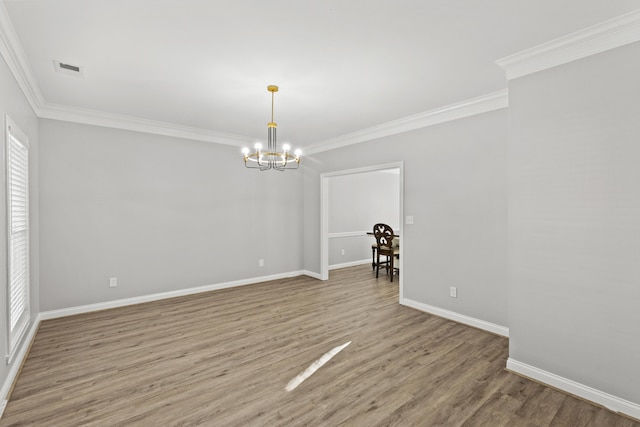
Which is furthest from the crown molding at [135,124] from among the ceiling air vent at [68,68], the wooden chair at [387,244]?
the wooden chair at [387,244]

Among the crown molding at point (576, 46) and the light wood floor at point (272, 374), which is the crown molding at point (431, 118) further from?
the light wood floor at point (272, 374)

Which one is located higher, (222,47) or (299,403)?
(222,47)

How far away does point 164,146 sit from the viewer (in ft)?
15.6

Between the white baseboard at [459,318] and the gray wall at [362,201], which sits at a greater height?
the gray wall at [362,201]

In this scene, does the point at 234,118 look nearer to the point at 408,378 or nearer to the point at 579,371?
the point at 408,378

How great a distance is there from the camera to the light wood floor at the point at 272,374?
2105mm

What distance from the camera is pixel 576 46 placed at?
2354mm

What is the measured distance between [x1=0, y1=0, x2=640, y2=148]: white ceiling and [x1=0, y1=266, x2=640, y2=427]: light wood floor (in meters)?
2.69

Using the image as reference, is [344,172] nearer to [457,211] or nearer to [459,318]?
[457,211]

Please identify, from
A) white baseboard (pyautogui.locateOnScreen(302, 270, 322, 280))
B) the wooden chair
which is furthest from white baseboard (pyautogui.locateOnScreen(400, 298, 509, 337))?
white baseboard (pyautogui.locateOnScreen(302, 270, 322, 280))

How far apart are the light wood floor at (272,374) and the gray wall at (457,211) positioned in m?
0.43

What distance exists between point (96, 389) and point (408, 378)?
8.18ft

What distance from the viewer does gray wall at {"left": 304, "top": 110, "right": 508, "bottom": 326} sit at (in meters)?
3.49

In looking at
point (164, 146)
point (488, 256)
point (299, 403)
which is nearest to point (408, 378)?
point (299, 403)
